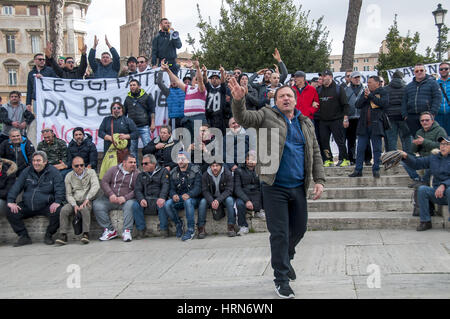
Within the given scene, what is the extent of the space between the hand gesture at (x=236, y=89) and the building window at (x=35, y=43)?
62823 millimetres

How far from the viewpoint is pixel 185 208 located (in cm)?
830

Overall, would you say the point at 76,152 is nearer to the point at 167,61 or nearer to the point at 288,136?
the point at 167,61

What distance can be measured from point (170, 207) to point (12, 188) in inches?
112

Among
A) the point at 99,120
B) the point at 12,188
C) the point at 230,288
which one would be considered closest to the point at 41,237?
the point at 12,188

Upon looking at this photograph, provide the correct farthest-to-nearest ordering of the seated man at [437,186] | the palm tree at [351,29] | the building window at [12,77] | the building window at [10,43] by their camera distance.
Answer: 1. the building window at [10,43]
2. the building window at [12,77]
3. the palm tree at [351,29]
4. the seated man at [437,186]

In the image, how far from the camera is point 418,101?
30.9 ft

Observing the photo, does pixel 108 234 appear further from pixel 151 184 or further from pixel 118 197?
pixel 151 184

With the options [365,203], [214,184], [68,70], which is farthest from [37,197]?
[365,203]

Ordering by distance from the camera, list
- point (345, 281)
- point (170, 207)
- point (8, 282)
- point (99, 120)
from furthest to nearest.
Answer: point (99, 120)
point (170, 207)
point (8, 282)
point (345, 281)

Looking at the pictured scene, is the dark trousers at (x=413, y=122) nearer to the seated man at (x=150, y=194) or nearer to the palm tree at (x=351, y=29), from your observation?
the seated man at (x=150, y=194)

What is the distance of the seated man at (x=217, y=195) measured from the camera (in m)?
8.16

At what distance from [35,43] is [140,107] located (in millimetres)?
57436

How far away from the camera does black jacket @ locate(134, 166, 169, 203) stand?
8.55 meters

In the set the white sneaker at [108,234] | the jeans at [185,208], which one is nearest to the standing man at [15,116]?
the white sneaker at [108,234]
